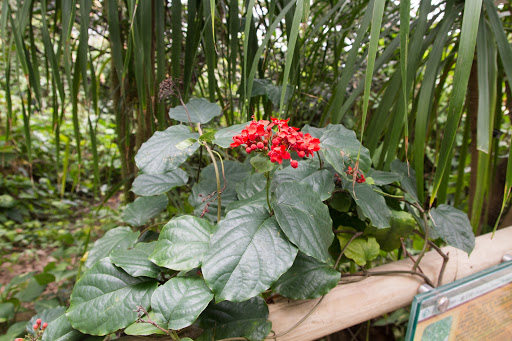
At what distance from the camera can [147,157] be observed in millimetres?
524

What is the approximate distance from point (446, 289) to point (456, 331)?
0.13 m

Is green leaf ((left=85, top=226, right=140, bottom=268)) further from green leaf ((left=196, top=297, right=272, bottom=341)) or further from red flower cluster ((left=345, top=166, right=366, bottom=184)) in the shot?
red flower cluster ((left=345, top=166, right=366, bottom=184))

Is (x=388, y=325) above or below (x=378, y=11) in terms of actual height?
below

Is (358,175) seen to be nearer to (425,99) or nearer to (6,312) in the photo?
(425,99)

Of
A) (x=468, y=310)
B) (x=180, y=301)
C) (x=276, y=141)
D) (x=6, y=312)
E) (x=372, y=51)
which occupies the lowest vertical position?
(x=6, y=312)

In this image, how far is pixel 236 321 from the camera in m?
0.49

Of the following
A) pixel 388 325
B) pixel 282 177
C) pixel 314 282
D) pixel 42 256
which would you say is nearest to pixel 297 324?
pixel 314 282

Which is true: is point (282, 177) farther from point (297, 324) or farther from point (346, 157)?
point (297, 324)

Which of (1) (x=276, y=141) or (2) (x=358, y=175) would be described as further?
(2) (x=358, y=175)

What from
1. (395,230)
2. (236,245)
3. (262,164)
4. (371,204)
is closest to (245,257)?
(236,245)

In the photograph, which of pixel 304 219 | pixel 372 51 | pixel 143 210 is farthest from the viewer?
pixel 143 210

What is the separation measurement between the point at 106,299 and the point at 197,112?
361 millimetres

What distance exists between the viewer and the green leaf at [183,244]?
466mm

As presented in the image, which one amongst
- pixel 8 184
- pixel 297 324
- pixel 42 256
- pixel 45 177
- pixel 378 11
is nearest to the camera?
pixel 378 11
